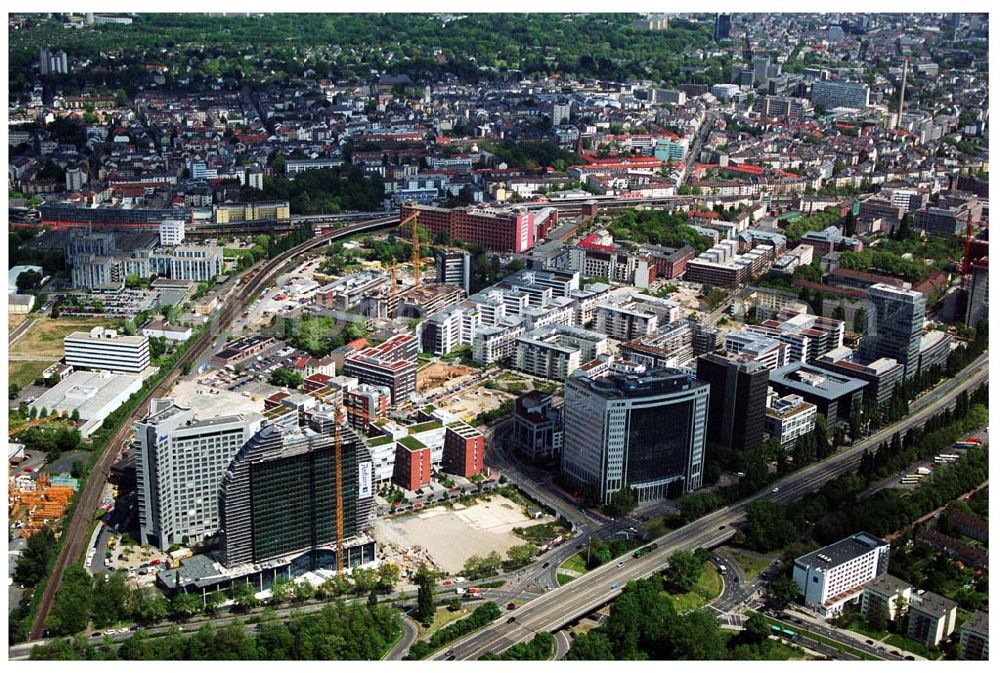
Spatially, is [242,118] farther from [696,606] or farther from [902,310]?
[696,606]

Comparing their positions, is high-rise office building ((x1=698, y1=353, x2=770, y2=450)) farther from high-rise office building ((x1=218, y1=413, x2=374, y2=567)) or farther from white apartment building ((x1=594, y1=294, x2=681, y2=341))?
high-rise office building ((x1=218, y1=413, x2=374, y2=567))

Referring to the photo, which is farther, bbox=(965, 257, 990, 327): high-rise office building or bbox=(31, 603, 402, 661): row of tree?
bbox=(965, 257, 990, 327): high-rise office building

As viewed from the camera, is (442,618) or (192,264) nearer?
(442,618)

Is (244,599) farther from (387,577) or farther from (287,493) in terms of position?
(387,577)

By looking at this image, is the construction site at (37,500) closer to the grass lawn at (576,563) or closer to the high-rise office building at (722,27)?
the grass lawn at (576,563)

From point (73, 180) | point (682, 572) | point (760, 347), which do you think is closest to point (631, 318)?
point (760, 347)

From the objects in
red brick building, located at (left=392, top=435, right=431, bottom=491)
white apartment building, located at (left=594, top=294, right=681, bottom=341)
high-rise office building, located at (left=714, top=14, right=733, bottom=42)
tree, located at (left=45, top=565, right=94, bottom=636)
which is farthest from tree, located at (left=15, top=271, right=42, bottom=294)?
high-rise office building, located at (left=714, top=14, right=733, bottom=42)
